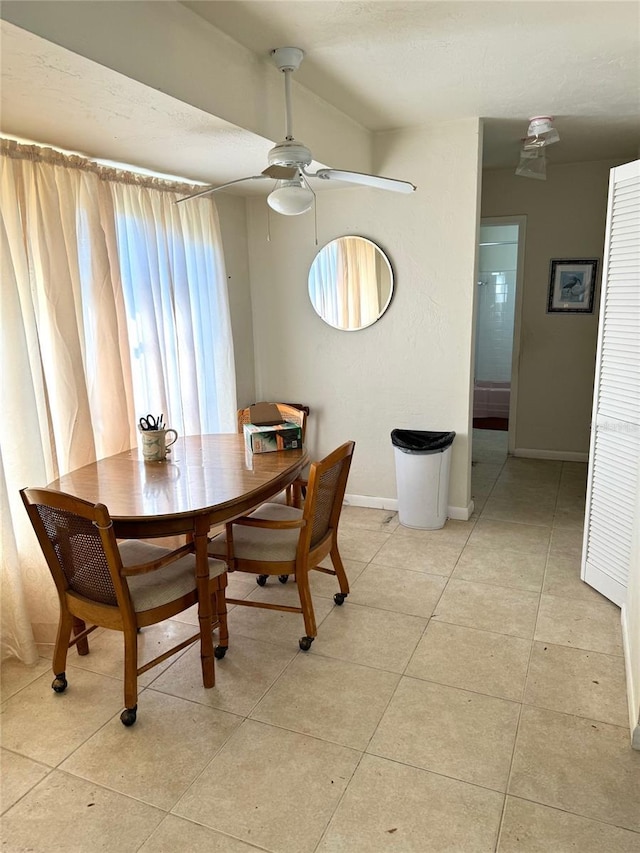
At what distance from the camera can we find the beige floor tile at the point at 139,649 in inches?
93.0

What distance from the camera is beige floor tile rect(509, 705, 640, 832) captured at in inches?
66.6

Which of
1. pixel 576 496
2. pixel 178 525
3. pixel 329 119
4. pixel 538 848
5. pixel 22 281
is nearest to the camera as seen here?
pixel 538 848

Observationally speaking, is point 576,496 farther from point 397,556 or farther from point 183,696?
point 183,696

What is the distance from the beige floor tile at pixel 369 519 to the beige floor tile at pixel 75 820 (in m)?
2.19

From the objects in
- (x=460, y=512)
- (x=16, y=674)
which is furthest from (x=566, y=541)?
(x=16, y=674)

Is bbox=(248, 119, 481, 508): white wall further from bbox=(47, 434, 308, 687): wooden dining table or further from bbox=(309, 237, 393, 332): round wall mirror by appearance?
bbox=(47, 434, 308, 687): wooden dining table

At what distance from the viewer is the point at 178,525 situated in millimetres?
2078

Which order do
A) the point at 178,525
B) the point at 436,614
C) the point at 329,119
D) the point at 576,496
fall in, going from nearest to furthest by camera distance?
the point at 178,525 < the point at 436,614 < the point at 329,119 < the point at 576,496

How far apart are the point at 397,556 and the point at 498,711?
128 centimetres

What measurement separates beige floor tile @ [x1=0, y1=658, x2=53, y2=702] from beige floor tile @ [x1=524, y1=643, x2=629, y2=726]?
77.1 inches

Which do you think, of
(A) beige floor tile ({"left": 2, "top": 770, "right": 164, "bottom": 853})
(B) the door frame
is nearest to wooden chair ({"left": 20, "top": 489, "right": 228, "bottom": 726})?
(A) beige floor tile ({"left": 2, "top": 770, "right": 164, "bottom": 853})

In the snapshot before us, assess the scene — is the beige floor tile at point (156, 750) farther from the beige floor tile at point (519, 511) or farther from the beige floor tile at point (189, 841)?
the beige floor tile at point (519, 511)

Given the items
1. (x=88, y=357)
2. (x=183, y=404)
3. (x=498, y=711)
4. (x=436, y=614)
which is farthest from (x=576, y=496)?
(x=88, y=357)

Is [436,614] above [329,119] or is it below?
below
